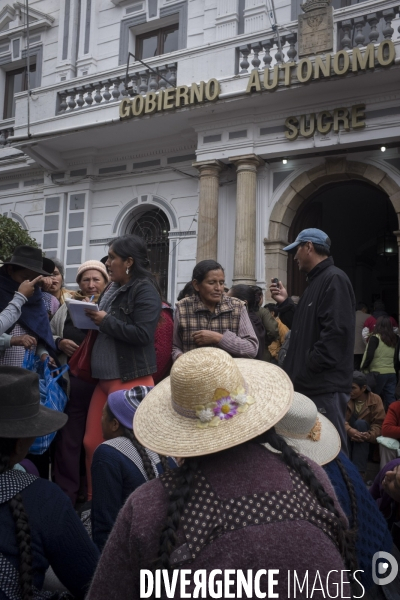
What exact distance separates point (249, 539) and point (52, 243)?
1268 centimetres

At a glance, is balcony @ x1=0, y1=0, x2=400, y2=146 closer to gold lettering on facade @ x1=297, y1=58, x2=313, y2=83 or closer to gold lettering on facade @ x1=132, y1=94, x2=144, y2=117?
gold lettering on facade @ x1=132, y1=94, x2=144, y2=117

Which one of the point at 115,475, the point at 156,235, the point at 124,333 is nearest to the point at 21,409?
the point at 115,475

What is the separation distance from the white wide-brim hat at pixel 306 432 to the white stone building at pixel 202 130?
790cm

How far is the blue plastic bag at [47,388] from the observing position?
4035mm

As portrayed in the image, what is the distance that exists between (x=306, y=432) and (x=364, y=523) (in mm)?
423

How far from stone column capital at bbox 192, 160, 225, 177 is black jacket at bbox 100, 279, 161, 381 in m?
7.43

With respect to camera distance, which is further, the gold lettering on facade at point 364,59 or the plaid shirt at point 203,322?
the gold lettering on facade at point 364,59

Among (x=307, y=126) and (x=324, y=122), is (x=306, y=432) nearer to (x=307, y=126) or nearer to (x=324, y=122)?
(x=324, y=122)

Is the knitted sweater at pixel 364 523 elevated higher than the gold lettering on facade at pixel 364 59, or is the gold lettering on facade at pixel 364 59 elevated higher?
the gold lettering on facade at pixel 364 59

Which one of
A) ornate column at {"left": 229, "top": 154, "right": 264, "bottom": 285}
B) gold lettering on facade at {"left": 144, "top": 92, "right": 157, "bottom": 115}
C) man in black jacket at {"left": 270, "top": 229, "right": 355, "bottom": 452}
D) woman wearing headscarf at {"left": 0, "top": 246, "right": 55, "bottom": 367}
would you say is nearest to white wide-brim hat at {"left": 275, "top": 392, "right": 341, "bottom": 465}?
man in black jacket at {"left": 270, "top": 229, "right": 355, "bottom": 452}

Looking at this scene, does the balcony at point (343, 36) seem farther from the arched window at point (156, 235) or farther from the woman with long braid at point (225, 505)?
the woman with long braid at point (225, 505)

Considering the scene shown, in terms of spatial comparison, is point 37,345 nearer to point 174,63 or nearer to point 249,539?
point 249,539

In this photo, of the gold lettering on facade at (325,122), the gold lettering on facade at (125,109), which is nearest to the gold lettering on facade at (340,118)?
the gold lettering on facade at (325,122)

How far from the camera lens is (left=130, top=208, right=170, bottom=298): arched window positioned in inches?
489
